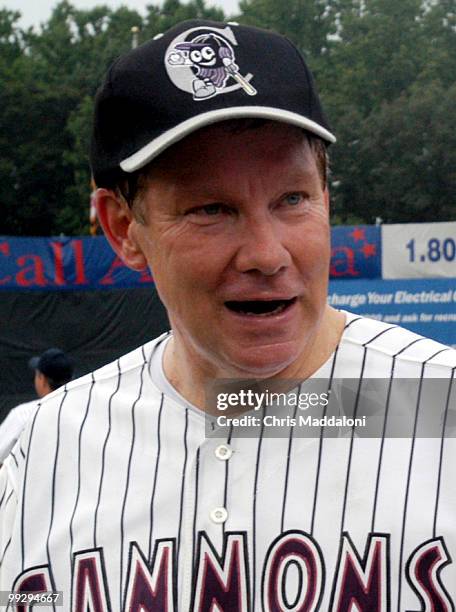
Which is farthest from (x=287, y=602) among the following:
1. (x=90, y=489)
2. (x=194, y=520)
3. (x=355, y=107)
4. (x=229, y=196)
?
(x=355, y=107)

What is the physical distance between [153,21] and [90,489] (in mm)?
58337

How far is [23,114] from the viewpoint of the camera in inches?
1865

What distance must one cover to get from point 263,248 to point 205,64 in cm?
32

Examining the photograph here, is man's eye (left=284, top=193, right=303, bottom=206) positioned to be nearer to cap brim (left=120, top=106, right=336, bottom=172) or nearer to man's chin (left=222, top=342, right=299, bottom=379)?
cap brim (left=120, top=106, right=336, bottom=172)

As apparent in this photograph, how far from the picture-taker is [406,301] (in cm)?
1134

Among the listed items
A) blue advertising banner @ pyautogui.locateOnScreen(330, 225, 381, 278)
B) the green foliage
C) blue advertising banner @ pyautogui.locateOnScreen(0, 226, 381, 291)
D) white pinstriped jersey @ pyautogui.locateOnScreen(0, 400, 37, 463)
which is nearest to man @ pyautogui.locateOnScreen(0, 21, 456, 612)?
white pinstriped jersey @ pyautogui.locateOnScreen(0, 400, 37, 463)

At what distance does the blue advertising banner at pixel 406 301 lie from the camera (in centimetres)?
1106

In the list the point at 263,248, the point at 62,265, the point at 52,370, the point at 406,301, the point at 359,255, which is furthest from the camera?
the point at 62,265

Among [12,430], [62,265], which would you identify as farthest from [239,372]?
[62,265]

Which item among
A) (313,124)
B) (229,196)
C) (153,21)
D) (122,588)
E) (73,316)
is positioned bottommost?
(73,316)

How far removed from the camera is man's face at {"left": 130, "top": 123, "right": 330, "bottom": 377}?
171cm

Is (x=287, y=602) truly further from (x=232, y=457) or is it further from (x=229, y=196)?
(x=229, y=196)

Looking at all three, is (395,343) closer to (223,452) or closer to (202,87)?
(223,452)

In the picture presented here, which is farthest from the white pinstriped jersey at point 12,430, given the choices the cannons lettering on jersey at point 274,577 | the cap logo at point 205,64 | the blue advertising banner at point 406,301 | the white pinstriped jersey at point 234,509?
the blue advertising banner at point 406,301
